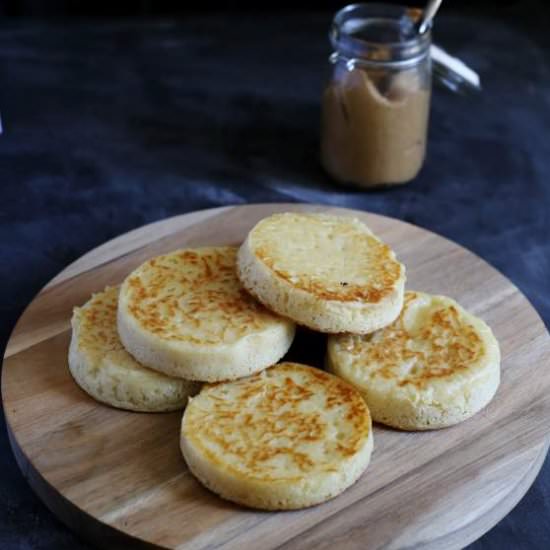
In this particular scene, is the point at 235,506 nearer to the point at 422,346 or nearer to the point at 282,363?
the point at 282,363

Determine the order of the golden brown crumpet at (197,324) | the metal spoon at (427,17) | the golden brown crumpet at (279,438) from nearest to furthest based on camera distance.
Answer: the golden brown crumpet at (279,438) → the golden brown crumpet at (197,324) → the metal spoon at (427,17)

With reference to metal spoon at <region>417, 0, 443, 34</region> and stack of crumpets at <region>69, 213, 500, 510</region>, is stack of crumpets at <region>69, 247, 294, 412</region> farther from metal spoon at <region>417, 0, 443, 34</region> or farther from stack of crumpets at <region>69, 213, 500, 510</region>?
metal spoon at <region>417, 0, 443, 34</region>

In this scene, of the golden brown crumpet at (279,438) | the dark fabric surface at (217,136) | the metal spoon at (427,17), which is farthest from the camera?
the dark fabric surface at (217,136)

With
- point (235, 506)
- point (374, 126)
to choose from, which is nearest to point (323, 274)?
point (235, 506)

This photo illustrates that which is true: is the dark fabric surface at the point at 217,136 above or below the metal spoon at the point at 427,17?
below

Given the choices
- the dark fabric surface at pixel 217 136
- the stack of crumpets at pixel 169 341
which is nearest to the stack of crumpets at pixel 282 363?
the stack of crumpets at pixel 169 341

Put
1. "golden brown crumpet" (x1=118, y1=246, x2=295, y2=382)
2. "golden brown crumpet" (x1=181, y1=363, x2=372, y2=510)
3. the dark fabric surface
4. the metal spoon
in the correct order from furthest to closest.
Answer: the dark fabric surface
the metal spoon
"golden brown crumpet" (x1=118, y1=246, x2=295, y2=382)
"golden brown crumpet" (x1=181, y1=363, x2=372, y2=510)

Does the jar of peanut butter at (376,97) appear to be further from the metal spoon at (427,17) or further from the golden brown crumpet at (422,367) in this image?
the golden brown crumpet at (422,367)

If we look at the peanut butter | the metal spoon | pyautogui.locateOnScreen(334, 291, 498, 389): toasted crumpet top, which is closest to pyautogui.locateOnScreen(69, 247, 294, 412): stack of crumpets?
pyautogui.locateOnScreen(334, 291, 498, 389): toasted crumpet top
